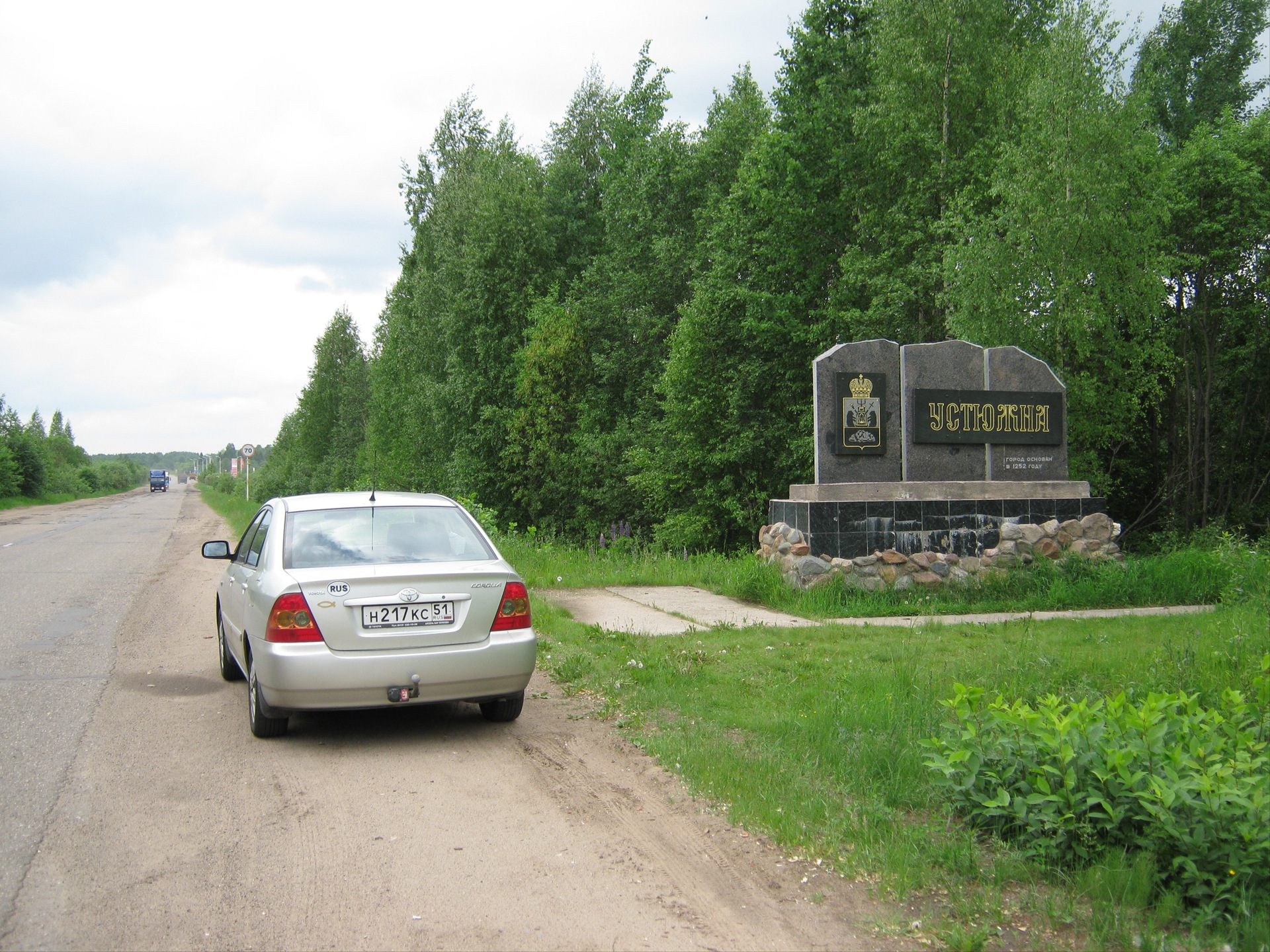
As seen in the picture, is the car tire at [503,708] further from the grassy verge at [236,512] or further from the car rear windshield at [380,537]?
the grassy verge at [236,512]

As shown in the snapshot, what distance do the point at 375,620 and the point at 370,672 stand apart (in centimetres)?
31

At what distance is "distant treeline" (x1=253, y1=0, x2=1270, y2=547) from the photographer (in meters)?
17.8

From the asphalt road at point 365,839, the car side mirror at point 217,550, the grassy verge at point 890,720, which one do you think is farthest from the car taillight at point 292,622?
the car side mirror at point 217,550

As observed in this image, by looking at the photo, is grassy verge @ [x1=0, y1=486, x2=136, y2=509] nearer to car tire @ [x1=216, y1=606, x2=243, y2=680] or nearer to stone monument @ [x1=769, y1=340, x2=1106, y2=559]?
car tire @ [x1=216, y1=606, x2=243, y2=680]

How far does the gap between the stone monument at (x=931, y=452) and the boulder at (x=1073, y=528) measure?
0.12 metres

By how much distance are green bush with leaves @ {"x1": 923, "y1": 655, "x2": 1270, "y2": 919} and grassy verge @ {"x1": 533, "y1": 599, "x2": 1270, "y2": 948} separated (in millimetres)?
133

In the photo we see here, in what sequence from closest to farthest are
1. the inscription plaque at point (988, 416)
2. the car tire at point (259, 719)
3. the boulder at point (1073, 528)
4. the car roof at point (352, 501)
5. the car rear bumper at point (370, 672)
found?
the car rear bumper at point (370, 672), the car tire at point (259, 719), the car roof at point (352, 501), the inscription plaque at point (988, 416), the boulder at point (1073, 528)

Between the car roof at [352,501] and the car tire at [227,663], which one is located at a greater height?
the car roof at [352,501]

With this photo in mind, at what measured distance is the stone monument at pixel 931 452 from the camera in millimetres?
11781

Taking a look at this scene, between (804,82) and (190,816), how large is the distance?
77.2 ft

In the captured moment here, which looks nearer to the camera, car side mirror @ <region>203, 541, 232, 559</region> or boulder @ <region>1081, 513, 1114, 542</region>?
car side mirror @ <region>203, 541, 232, 559</region>

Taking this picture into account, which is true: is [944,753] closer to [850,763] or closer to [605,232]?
[850,763]

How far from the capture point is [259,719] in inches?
234

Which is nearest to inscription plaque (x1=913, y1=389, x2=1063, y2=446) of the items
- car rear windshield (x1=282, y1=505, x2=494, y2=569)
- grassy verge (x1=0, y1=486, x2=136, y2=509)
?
car rear windshield (x1=282, y1=505, x2=494, y2=569)
